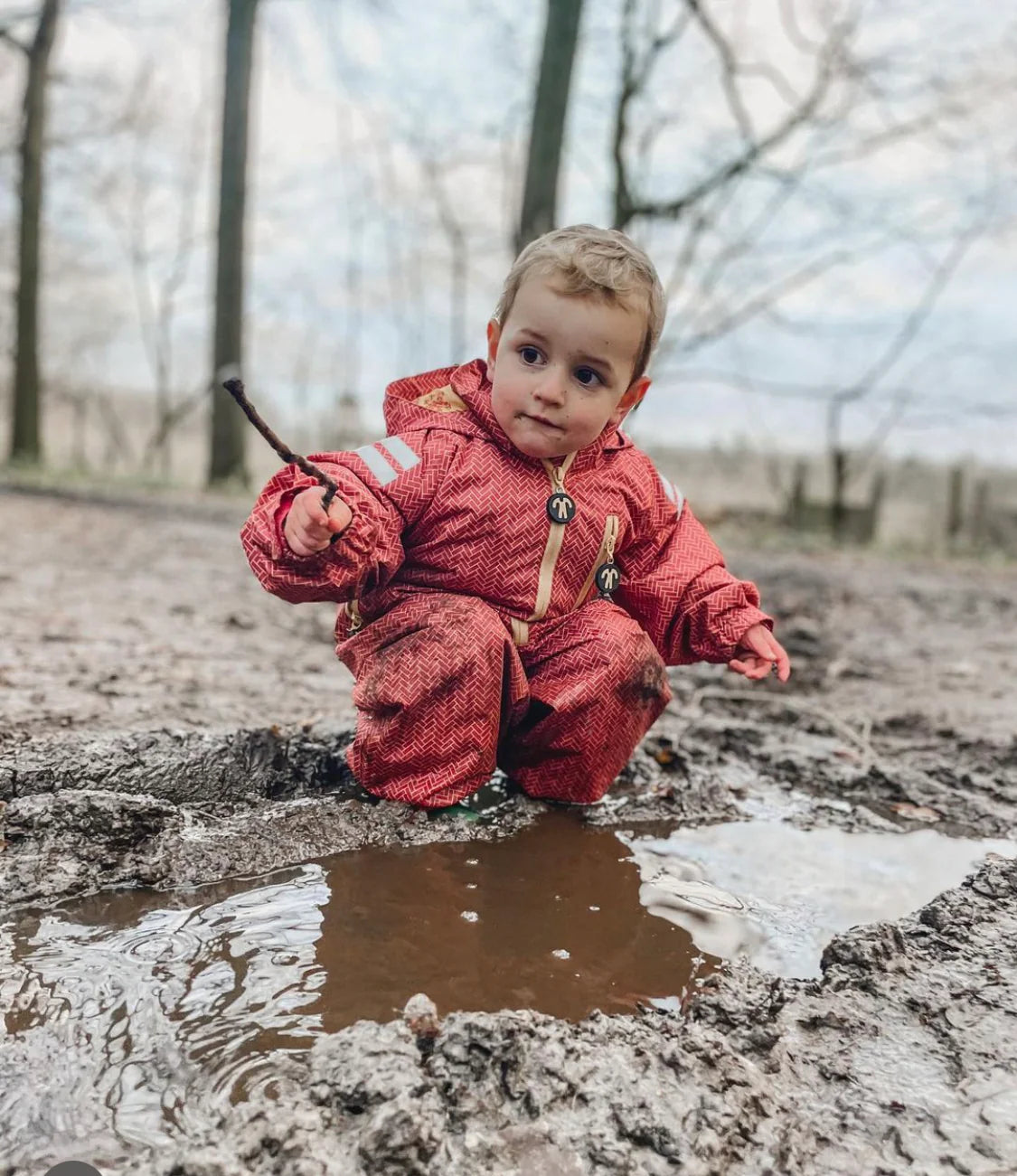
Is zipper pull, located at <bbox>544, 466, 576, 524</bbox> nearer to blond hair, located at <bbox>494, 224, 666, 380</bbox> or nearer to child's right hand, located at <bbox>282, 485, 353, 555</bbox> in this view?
blond hair, located at <bbox>494, 224, 666, 380</bbox>

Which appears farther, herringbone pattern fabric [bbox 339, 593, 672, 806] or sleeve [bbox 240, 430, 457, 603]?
herringbone pattern fabric [bbox 339, 593, 672, 806]

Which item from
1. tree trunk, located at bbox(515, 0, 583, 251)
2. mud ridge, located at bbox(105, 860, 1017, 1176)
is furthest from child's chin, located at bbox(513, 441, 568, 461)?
tree trunk, located at bbox(515, 0, 583, 251)

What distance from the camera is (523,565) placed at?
1903 mm

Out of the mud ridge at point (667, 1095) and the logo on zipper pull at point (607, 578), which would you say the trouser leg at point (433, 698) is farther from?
the mud ridge at point (667, 1095)

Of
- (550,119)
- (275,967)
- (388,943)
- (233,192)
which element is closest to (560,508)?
(388,943)

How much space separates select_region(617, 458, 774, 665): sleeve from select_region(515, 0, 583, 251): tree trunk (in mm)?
5489

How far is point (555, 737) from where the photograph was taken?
195 centimetres

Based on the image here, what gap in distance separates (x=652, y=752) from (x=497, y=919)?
0.97 m

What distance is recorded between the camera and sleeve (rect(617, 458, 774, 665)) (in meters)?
1.99

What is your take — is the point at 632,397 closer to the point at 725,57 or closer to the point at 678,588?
the point at 678,588

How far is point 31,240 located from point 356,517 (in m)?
11.2

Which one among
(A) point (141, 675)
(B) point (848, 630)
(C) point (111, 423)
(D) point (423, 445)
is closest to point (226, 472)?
(B) point (848, 630)

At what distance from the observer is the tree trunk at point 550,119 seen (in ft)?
23.5

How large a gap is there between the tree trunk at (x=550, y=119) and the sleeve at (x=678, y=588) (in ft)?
18.0
